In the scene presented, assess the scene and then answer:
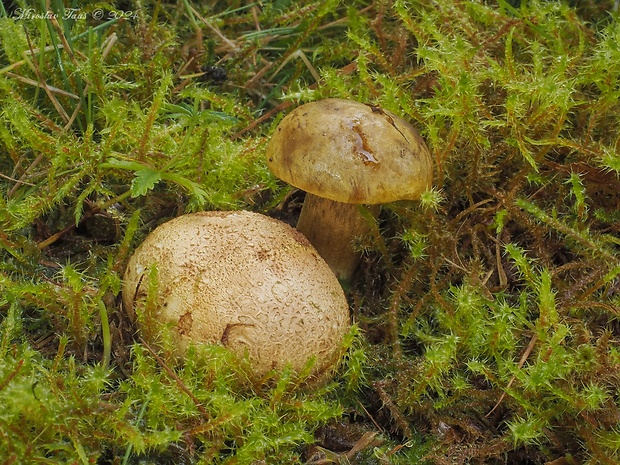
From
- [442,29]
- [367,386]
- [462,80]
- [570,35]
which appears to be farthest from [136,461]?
[570,35]

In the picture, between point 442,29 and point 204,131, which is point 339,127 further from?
point 442,29

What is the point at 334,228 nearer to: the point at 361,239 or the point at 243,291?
the point at 361,239

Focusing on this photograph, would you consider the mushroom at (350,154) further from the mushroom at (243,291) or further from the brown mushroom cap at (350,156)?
the mushroom at (243,291)

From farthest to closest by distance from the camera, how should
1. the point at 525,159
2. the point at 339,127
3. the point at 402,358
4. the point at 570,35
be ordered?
the point at 570,35, the point at 525,159, the point at 402,358, the point at 339,127

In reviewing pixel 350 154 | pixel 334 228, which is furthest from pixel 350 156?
pixel 334 228

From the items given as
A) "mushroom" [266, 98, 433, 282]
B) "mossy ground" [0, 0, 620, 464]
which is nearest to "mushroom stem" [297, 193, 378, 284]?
"mossy ground" [0, 0, 620, 464]

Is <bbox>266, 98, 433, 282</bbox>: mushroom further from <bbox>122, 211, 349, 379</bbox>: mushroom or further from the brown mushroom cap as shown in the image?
<bbox>122, 211, 349, 379</bbox>: mushroom
